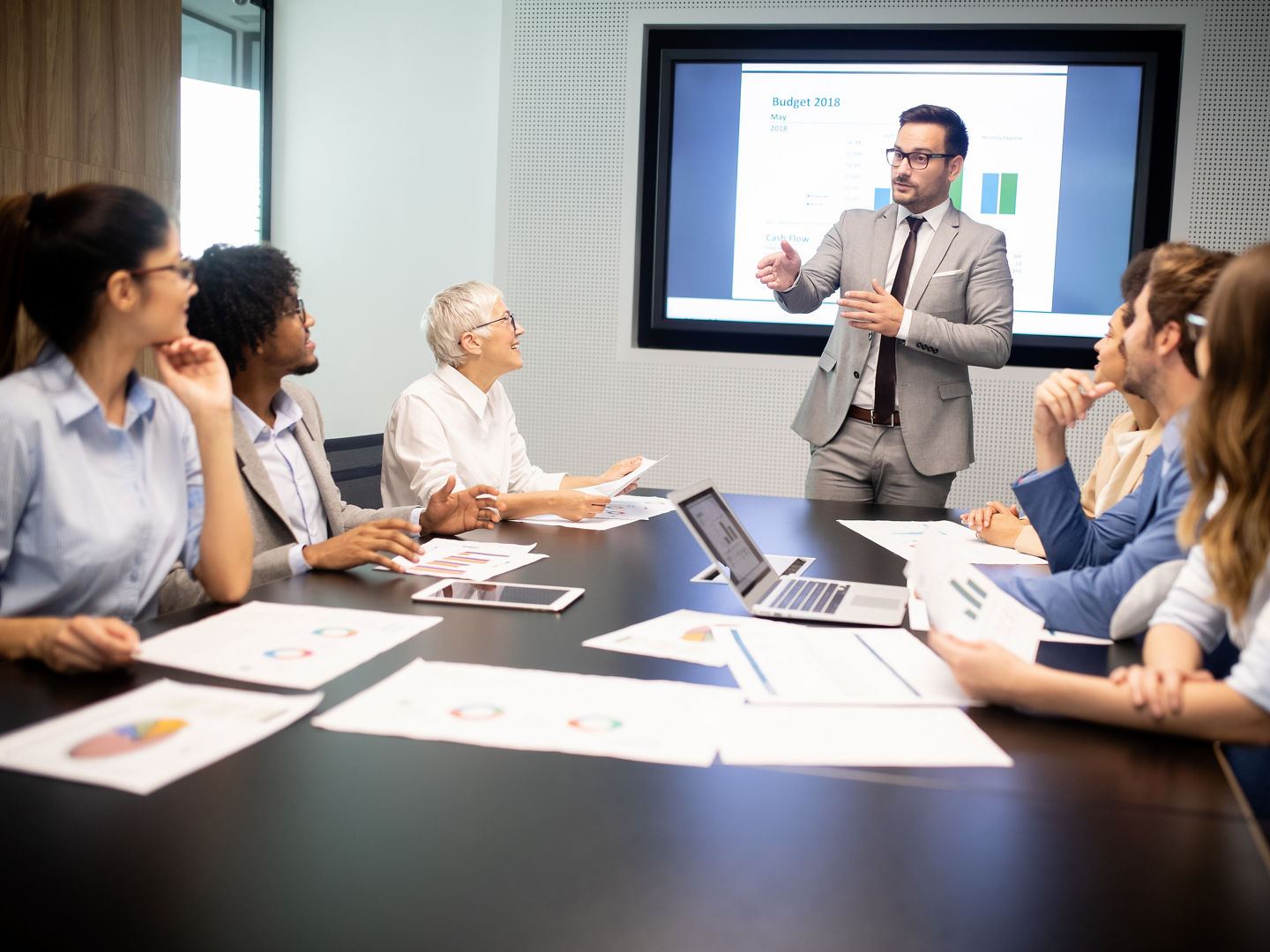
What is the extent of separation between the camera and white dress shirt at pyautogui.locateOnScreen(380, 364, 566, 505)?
8.69ft

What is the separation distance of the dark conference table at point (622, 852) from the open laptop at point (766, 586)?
46cm

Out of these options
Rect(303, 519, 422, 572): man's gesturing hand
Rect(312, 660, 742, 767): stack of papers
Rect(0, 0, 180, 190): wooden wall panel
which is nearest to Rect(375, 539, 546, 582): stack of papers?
Rect(303, 519, 422, 572): man's gesturing hand

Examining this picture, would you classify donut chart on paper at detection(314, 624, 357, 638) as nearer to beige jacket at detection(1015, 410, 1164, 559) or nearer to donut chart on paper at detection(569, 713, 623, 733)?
donut chart on paper at detection(569, 713, 623, 733)

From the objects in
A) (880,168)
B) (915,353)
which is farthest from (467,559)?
(880,168)

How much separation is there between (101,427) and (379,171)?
398 cm

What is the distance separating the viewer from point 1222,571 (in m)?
1.15

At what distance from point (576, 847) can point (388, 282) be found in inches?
185

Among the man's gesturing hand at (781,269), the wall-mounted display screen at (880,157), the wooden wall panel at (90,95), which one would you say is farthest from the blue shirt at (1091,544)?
the wooden wall panel at (90,95)

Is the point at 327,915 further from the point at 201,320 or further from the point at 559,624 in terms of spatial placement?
the point at 201,320

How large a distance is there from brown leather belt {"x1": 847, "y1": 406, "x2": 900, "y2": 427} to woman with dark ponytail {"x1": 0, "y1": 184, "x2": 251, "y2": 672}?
6.70 ft

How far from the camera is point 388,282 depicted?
17.1 ft

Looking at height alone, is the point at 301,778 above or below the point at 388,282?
below

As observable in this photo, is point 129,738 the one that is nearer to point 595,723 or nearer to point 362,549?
point 595,723

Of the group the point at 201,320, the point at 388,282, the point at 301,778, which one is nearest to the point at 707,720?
the point at 301,778
